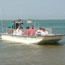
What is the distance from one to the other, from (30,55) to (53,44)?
5.63 m

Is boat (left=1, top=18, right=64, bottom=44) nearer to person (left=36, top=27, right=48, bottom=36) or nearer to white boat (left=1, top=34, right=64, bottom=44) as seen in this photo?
white boat (left=1, top=34, right=64, bottom=44)

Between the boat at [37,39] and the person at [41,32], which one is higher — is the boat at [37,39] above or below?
below

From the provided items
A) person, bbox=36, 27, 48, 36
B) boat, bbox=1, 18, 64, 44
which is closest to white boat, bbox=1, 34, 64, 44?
boat, bbox=1, 18, 64, 44

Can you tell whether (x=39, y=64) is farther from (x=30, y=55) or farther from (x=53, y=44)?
(x=53, y=44)

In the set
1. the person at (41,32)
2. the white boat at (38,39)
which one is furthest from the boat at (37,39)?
the person at (41,32)

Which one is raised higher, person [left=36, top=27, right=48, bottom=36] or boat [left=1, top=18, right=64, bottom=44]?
person [left=36, top=27, right=48, bottom=36]

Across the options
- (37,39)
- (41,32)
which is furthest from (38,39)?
(41,32)

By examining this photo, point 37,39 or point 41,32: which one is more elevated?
point 41,32

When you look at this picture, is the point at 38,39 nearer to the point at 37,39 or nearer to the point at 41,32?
the point at 37,39

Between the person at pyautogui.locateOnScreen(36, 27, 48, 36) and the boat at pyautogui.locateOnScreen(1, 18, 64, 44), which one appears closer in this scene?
the boat at pyautogui.locateOnScreen(1, 18, 64, 44)

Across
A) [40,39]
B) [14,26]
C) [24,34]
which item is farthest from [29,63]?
[14,26]

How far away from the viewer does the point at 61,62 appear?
543 inches

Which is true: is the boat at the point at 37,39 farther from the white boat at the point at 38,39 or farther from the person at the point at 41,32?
the person at the point at 41,32

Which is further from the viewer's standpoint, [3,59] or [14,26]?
[14,26]
